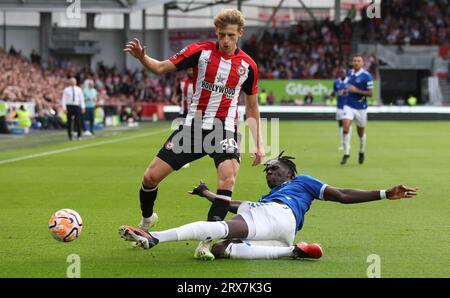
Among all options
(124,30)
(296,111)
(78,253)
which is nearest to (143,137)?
(296,111)

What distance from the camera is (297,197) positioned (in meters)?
8.86

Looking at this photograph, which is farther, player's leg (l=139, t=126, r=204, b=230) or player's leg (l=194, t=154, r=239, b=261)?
player's leg (l=139, t=126, r=204, b=230)

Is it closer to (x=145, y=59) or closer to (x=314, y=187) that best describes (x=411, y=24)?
(x=314, y=187)

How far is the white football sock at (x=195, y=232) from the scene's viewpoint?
8133mm

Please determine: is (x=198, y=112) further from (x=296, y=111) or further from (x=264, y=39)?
(x=264, y=39)

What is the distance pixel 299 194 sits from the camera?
8898mm

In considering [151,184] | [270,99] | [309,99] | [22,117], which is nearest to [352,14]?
[309,99]

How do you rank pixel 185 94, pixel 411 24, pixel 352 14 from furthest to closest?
pixel 352 14 → pixel 411 24 → pixel 185 94

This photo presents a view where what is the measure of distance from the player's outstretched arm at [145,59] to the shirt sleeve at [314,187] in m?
1.72

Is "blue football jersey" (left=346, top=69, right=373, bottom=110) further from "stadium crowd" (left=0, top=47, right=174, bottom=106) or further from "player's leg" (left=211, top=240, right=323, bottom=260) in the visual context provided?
"stadium crowd" (left=0, top=47, right=174, bottom=106)

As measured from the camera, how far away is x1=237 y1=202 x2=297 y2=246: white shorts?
8500 millimetres

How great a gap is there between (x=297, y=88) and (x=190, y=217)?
46977 mm

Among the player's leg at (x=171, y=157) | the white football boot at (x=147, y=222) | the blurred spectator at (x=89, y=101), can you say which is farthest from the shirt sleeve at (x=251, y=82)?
the blurred spectator at (x=89, y=101)

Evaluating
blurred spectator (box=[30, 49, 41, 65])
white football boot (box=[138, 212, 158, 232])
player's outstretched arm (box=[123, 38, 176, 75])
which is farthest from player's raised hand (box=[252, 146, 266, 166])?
blurred spectator (box=[30, 49, 41, 65])
